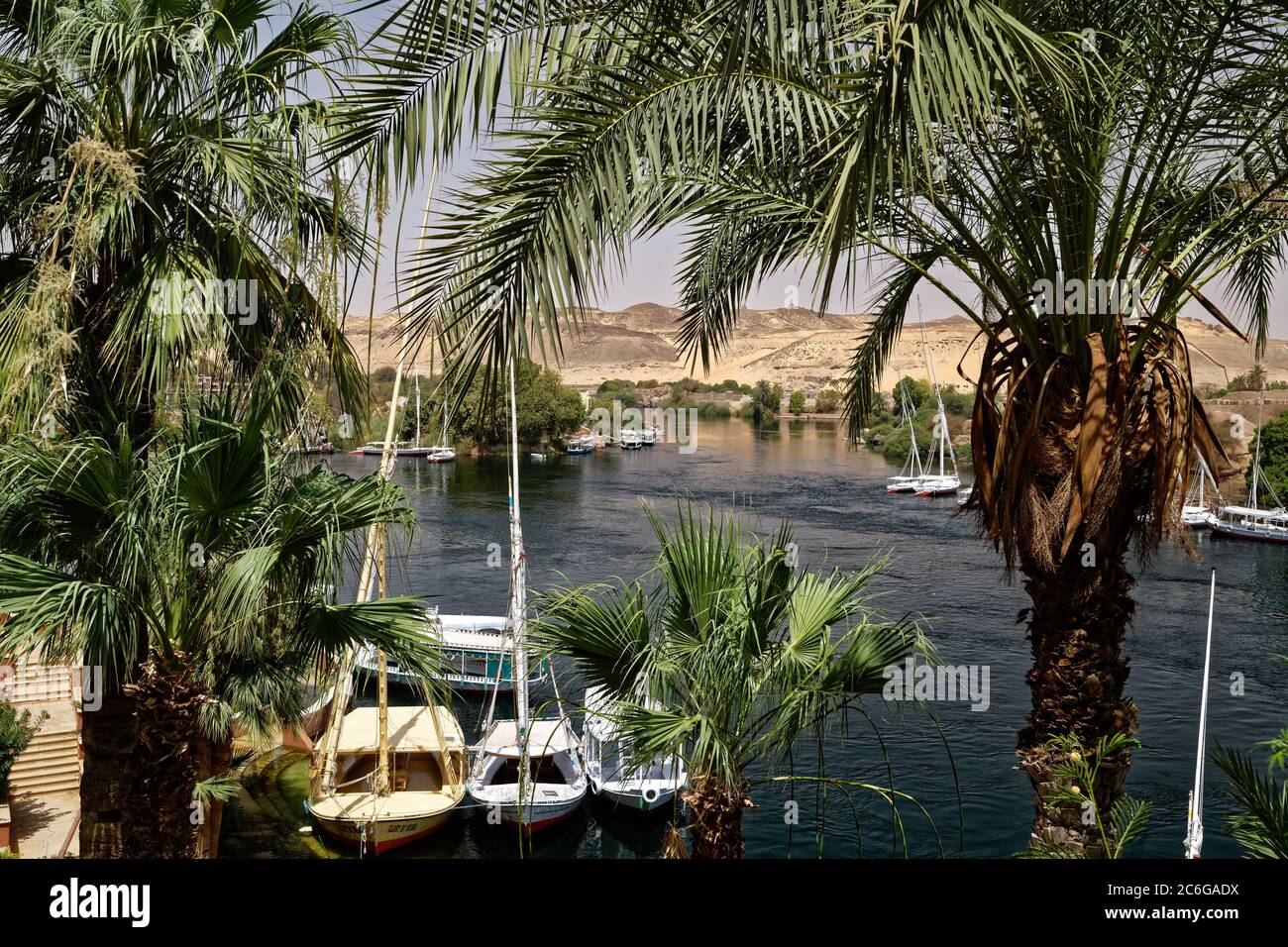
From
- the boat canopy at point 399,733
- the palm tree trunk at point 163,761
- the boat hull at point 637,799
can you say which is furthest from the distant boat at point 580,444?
the palm tree trunk at point 163,761

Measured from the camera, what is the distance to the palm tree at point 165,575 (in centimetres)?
515

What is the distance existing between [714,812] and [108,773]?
128 inches

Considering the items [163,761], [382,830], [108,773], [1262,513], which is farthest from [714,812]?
[1262,513]

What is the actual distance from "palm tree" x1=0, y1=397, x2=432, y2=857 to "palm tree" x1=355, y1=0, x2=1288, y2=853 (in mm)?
1967

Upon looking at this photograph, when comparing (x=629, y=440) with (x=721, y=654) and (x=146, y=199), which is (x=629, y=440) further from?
(x=721, y=654)

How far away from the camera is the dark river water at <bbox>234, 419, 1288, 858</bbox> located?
16594 mm

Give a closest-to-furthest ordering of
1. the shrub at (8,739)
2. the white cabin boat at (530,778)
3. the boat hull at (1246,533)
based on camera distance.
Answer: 1. the shrub at (8,739)
2. the white cabin boat at (530,778)
3. the boat hull at (1246,533)

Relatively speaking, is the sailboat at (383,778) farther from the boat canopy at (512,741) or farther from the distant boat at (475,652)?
the distant boat at (475,652)

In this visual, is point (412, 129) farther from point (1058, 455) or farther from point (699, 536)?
point (1058, 455)

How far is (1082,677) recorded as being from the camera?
5.46m

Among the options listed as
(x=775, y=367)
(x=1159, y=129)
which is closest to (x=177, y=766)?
(x=1159, y=129)

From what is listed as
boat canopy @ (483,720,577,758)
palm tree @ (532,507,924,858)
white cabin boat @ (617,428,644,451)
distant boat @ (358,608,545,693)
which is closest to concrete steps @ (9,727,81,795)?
boat canopy @ (483,720,577,758)

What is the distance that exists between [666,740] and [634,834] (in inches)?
569

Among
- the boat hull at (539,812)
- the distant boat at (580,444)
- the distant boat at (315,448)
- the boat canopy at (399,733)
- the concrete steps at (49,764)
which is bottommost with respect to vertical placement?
the boat hull at (539,812)
